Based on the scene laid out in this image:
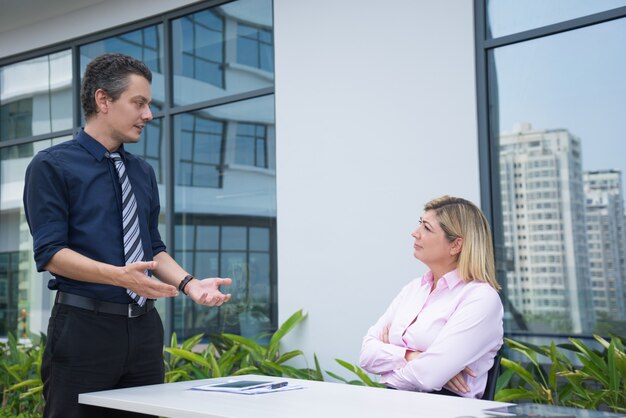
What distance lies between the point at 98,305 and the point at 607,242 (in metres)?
2.59

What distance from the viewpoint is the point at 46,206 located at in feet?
7.35

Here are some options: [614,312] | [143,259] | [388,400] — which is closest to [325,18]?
[614,312]

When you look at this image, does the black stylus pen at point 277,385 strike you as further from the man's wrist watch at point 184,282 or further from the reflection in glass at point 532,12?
the reflection in glass at point 532,12

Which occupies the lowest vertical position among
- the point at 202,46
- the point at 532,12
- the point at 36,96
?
the point at 532,12

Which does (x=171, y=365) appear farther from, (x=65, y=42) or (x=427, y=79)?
(x=65, y=42)

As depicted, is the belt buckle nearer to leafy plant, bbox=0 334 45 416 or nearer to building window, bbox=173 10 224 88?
leafy plant, bbox=0 334 45 416

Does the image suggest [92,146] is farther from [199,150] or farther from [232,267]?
[199,150]

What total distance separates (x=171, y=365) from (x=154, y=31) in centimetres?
239

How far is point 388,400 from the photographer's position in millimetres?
2057

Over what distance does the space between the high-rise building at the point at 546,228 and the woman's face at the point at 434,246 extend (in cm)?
132

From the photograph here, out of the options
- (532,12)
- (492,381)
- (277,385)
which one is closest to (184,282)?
(277,385)

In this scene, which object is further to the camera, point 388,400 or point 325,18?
point 325,18

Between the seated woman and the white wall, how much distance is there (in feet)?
3.99

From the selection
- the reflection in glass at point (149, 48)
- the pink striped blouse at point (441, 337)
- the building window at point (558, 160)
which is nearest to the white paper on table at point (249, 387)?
the pink striped blouse at point (441, 337)
